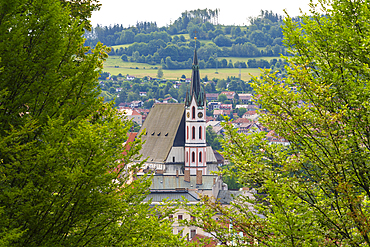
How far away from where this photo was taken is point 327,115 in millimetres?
11344

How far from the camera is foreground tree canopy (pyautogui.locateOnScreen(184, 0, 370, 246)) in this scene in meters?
10.7

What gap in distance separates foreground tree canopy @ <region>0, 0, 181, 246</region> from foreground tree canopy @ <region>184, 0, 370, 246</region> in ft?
8.43

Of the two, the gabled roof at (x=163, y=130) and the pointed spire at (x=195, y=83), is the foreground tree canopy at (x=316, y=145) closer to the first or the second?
the pointed spire at (x=195, y=83)

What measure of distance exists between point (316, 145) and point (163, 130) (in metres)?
94.1

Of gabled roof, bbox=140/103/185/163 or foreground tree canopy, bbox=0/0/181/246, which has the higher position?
foreground tree canopy, bbox=0/0/181/246

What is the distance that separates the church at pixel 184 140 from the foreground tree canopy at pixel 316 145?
257ft

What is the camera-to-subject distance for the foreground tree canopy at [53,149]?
9.05 metres

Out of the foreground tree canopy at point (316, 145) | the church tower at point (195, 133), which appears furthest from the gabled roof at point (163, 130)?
the foreground tree canopy at point (316, 145)

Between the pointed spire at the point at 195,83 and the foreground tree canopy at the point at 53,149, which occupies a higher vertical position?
the pointed spire at the point at 195,83

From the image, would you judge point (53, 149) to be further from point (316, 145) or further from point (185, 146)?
point (185, 146)

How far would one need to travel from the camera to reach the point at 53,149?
888 cm

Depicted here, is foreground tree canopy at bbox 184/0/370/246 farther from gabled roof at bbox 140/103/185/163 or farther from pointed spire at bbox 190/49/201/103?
gabled roof at bbox 140/103/185/163

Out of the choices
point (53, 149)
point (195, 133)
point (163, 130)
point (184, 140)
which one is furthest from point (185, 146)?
point (53, 149)

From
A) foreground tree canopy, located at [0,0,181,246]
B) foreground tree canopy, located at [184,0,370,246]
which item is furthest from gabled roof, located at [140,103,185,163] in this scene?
foreground tree canopy, located at [0,0,181,246]
